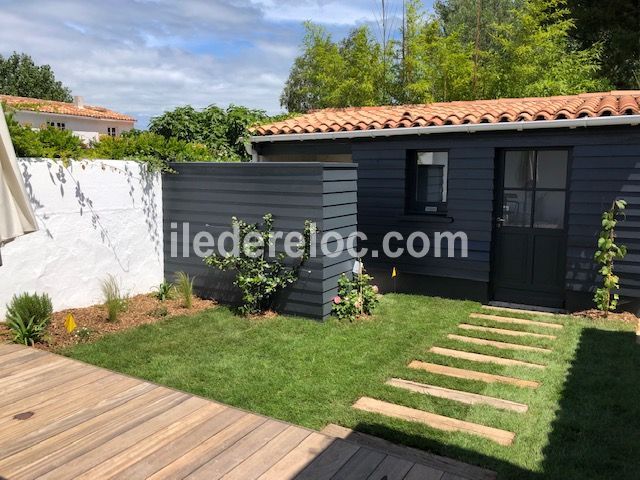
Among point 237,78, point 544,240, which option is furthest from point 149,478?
point 237,78

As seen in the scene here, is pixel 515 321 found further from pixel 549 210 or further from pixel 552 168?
pixel 552 168

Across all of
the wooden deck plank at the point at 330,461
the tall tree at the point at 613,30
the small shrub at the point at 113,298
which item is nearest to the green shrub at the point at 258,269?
the small shrub at the point at 113,298

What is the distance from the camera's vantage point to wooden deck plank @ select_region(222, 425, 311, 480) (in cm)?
283

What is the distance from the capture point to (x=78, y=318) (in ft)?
19.7

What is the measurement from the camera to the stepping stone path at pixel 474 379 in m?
3.62

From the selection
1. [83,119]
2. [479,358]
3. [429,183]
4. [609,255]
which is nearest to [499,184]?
[429,183]

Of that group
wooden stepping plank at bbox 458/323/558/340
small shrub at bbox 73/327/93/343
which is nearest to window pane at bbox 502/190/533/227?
wooden stepping plank at bbox 458/323/558/340

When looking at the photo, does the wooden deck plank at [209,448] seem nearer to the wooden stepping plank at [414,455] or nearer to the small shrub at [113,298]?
the wooden stepping plank at [414,455]

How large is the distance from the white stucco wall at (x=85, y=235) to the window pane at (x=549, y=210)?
5496 mm

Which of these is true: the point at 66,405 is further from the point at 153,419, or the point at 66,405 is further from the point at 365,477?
the point at 365,477

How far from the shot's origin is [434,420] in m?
3.70

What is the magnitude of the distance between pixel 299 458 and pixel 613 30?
18.2 metres

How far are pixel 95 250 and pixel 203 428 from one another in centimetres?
406

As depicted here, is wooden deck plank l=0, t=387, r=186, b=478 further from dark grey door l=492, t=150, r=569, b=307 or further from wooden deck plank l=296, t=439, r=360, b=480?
dark grey door l=492, t=150, r=569, b=307
